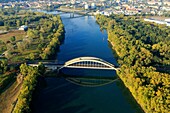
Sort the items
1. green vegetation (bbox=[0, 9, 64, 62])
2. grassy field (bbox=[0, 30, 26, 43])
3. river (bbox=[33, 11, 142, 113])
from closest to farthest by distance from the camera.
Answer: river (bbox=[33, 11, 142, 113]) < green vegetation (bbox=[0, 9, 64, 62]) < grassy field (bbox=[0, 30, 26, 43])

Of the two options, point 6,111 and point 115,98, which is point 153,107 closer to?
point 115,98

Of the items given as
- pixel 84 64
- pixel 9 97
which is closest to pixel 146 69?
pixel 84 64

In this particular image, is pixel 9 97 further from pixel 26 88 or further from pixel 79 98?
pixel 79 98

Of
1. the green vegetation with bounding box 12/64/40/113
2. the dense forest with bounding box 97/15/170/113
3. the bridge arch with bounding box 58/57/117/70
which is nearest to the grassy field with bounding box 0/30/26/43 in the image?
the dense forest with bounding box 97/15/170/113

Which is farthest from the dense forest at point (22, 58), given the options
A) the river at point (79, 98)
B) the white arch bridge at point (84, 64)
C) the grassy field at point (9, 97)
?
the white arch bridge at point (84, 64)

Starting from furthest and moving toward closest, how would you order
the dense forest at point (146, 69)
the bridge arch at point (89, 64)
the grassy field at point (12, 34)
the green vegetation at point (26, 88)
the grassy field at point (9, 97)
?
the grassy field at point (12, 34)
the bridge arch at point (89, 64)
the grassy field at point (9, 97)
the dense forest at point (146, 69)
the green vegetation at point (26, 88)

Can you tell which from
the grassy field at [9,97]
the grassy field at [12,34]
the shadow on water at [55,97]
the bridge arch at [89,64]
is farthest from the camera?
the grassy field at [12,34]

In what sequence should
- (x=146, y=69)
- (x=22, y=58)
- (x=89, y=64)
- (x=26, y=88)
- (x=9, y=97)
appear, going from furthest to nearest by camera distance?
(x=22, y=58), (x=89, y=64), (x=146, y=69), (x=9, y=97), (x=26, y=88)

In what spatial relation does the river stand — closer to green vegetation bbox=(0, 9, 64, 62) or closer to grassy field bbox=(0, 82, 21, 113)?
grassy field bbox=(0, 82, 21, 113)

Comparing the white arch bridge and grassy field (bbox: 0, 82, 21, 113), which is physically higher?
the white arch bridge

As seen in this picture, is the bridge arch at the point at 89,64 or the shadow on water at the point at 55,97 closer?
the shadow on water at the point at 55,97

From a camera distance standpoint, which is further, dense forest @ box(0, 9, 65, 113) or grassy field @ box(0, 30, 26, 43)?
grassy field @ box(0, 30, 26, 43)

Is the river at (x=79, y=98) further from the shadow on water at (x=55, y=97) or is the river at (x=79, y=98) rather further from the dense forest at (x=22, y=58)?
the dense forest at (x=22, y=58)
